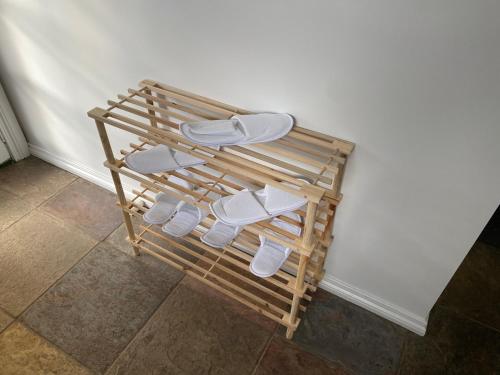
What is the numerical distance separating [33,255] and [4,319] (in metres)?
0.34

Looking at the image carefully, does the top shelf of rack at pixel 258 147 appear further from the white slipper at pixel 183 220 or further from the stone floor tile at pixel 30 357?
the stone floor tile at pixel 30 357

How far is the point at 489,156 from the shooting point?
1.07 m

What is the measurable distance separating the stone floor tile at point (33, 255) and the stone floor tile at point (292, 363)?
1.05m

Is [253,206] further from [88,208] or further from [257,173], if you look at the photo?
[88,208]

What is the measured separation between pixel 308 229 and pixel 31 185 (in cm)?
187

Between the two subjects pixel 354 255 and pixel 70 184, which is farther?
pixel 70 184

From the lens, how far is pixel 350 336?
1.62m

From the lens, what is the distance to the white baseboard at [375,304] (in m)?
1.61

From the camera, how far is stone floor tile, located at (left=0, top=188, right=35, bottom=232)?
206 centimetres

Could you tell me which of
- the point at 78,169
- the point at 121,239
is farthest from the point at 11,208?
the point at 121,239

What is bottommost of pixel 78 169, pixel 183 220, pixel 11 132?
pixel 78 169

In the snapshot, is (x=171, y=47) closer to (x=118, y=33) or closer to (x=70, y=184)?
(x=118, y=33)

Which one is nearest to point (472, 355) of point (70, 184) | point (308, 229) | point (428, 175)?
point (428, 175)

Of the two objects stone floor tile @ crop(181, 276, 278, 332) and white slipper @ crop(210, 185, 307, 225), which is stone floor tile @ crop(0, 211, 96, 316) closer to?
stone floor tile @ crop(181, 276, 278, 332)
